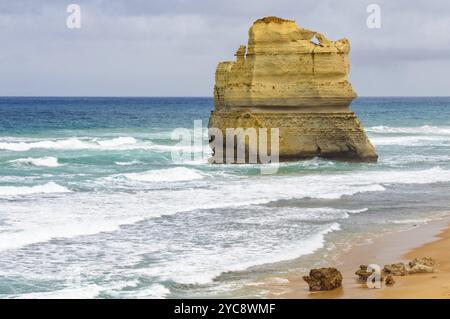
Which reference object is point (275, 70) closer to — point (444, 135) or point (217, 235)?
point (217, 235)

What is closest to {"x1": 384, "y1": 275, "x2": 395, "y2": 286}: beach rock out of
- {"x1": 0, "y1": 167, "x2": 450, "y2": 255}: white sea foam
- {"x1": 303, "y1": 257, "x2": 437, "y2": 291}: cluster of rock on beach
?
{"x1": 303, "y1": 257, "x2": 437, "y2": 291}: cluster of rock on beach

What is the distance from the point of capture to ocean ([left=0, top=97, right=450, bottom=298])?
49.2 feet

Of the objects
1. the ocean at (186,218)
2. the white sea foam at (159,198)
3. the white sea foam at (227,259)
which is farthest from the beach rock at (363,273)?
the white sea foam at (159,198)

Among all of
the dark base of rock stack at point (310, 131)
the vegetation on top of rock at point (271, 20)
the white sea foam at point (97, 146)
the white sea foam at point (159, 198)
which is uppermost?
the vegetation on top of rock at point (271, 20)

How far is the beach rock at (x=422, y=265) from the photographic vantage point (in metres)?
15.1

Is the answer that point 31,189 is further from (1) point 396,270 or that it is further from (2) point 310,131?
(1) point 396,270

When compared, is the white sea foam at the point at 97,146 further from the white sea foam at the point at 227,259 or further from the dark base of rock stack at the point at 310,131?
the white sea foam at the point at 227,259

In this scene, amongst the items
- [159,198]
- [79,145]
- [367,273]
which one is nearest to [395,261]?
[367,273]

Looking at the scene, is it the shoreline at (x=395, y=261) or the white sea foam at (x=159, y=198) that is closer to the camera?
the shoreline at (x=395, y=261)

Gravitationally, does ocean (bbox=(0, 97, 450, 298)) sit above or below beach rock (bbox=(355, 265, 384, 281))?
below

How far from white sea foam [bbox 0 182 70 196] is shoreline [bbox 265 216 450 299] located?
36.9ft

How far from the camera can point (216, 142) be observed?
3531 centimetres

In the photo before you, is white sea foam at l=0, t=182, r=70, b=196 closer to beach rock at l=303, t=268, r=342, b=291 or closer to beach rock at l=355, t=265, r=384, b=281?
beach rock at l=355, t=265, r=384, b=281

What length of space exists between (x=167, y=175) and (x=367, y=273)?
17544 millimetres
